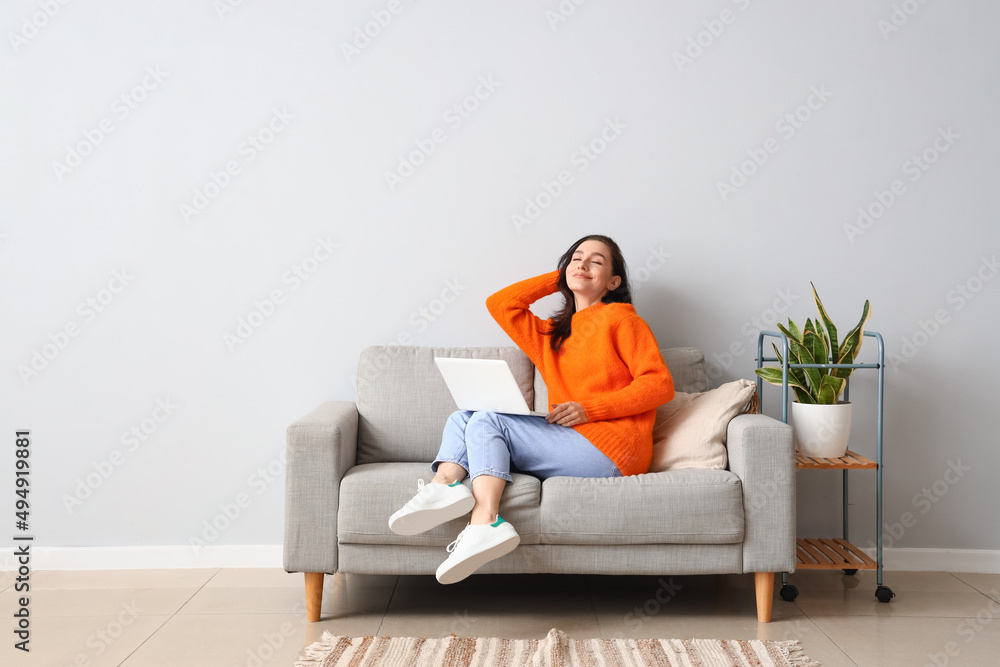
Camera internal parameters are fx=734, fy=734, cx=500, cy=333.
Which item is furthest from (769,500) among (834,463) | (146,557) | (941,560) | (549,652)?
(146,557)

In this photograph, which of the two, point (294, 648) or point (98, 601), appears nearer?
point (294, 648)

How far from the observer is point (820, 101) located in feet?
8.76

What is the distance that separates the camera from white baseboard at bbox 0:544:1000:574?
2.62m

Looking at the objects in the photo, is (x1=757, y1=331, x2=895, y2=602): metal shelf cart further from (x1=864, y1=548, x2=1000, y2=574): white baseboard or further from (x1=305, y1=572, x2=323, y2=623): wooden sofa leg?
(x1=305, y1=572, x2=323, y2=623): wooden sofa leg

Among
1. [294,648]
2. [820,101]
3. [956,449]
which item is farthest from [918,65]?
[294,648]

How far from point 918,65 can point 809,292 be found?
0.91m

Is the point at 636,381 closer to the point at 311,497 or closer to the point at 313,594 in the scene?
the point at 311,497

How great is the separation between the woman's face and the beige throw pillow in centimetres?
43

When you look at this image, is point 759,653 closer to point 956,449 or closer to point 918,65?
point 956,449

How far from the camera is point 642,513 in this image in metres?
2.00

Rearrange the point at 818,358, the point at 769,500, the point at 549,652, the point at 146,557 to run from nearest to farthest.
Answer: the point at 549,652 → the point at 769,500 → the point at 818,358 → the point at 146,557

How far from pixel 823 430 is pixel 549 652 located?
116 centimetres

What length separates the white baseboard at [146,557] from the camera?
8.57ft

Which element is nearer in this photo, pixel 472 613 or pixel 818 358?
pixel 472 613
